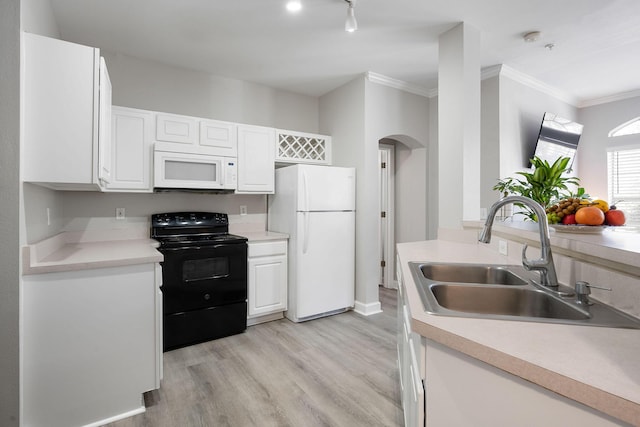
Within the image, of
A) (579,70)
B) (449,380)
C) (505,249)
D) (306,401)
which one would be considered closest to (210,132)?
(306,401)

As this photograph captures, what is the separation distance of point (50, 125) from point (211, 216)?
1.83 metres

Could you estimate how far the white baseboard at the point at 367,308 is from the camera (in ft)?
11.6

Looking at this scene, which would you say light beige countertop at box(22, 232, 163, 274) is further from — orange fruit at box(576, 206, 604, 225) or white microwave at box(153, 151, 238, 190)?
orange fruit at box(576, 206, 604, 225)

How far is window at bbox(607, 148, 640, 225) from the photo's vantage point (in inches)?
165

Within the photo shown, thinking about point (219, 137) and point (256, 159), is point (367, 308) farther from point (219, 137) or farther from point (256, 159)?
point (219, 137)

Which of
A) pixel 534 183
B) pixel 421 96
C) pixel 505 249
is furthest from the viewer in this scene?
pixel 421 96

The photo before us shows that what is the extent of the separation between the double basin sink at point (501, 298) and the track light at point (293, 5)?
1939 mm

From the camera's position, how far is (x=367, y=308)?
3.55 meters

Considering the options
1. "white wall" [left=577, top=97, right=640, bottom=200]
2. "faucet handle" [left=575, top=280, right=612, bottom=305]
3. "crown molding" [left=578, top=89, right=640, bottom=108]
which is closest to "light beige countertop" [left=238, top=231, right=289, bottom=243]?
"faucet handle" [left=575, top=280, right=612, bottom=305]

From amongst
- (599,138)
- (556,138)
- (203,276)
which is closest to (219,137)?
(203,276)

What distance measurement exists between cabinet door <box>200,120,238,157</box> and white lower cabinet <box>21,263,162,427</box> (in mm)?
1534

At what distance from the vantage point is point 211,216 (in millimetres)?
3428

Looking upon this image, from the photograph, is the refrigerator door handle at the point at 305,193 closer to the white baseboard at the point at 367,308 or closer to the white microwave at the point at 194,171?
the white microwave at the point at 194,171

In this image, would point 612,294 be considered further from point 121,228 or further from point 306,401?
point 121,228
